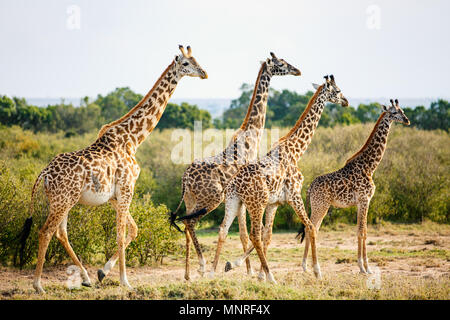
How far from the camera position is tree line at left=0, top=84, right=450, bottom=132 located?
3079cm

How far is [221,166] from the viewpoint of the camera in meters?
8.55

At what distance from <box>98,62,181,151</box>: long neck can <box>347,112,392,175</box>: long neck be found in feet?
12.3

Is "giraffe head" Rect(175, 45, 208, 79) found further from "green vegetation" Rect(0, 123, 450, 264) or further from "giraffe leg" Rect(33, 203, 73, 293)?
"green vegetation" Rect(0, 123, 450, 264)

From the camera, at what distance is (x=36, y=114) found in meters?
33.3

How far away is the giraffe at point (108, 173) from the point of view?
22.3 ft

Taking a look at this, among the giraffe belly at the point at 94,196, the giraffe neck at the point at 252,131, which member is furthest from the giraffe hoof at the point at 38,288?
the giraffe neck at the point at 252,131

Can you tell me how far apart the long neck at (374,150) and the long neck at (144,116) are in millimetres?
3752

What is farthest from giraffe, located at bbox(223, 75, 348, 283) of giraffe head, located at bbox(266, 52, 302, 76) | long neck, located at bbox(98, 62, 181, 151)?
long neck, located at bbox(98, 62, 181, 151)

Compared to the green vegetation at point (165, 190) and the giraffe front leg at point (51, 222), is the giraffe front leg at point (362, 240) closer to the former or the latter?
the green vegetation at point (165, 190)

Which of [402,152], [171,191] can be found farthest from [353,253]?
[402,152]

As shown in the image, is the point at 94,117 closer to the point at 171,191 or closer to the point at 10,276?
the point at 171,191
